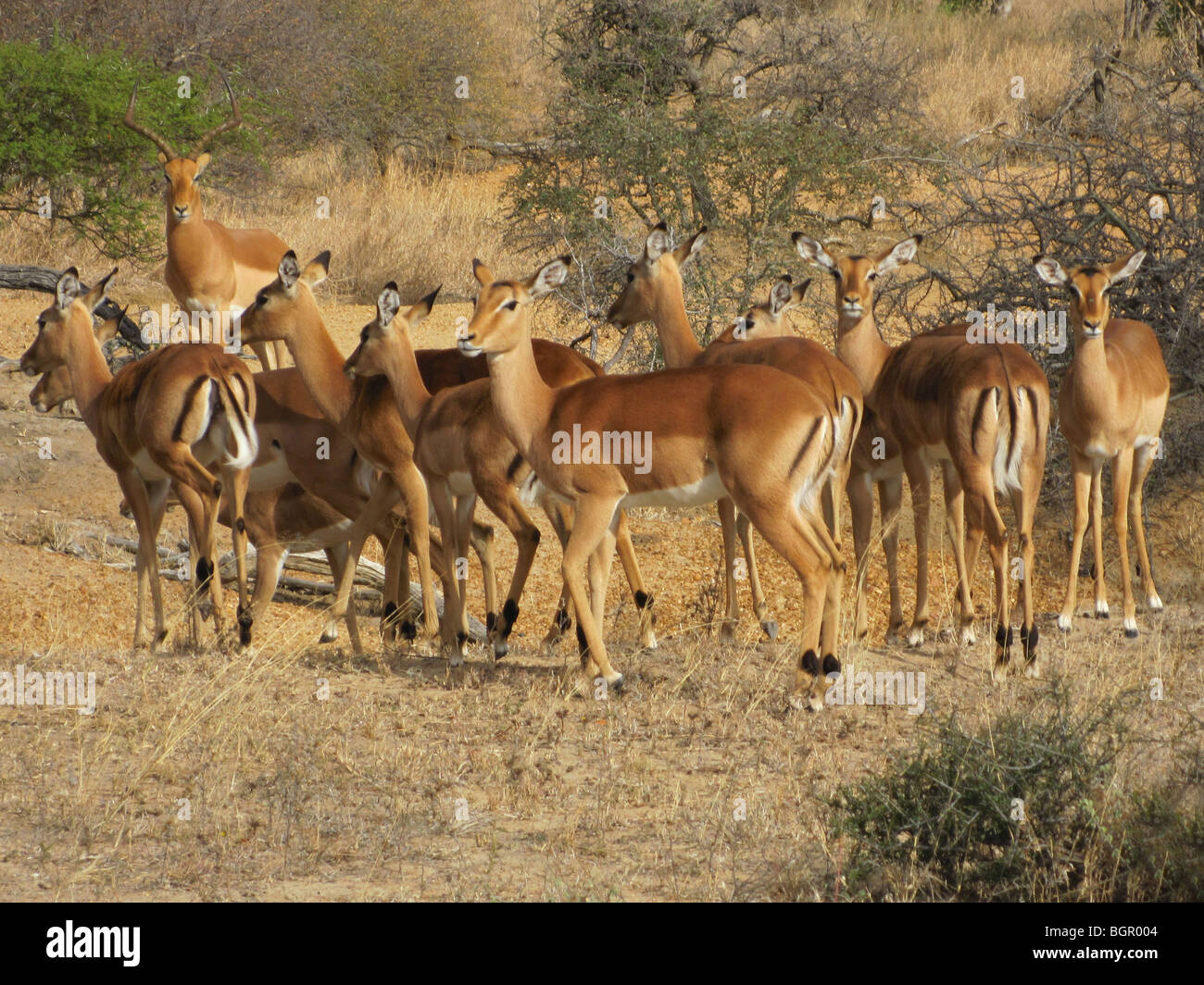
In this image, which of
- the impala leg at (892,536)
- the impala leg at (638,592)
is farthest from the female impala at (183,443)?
the impala leg at (892,536)

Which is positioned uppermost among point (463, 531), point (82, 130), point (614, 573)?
point (82, 130)

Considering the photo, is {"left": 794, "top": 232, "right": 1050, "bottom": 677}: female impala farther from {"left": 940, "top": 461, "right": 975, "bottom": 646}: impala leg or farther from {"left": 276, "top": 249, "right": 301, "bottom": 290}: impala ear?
{"left": 276, "top": 249, "right": 301, "bottom": 290}: impala ear

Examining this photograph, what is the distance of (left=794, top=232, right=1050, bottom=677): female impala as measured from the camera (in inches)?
286

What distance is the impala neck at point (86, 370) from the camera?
9.00m

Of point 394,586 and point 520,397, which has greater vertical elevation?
point 520,397

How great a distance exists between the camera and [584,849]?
200 inches

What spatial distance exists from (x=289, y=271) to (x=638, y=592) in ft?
8.87

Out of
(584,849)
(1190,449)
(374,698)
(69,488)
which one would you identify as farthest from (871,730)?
(69,488)

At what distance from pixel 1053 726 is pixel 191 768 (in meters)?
3.15

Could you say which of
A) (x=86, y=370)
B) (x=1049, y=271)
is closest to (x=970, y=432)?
(x=1049, y=271)

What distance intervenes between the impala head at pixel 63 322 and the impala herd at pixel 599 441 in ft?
0.06

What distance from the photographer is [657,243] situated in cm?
909

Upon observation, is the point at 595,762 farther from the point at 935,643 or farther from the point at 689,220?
the point at 689,220

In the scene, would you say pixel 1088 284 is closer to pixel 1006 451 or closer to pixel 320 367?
pixel 1006 451
